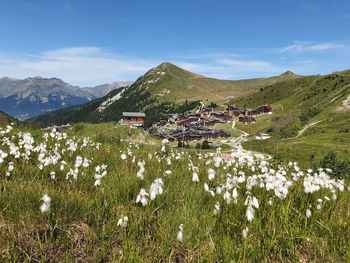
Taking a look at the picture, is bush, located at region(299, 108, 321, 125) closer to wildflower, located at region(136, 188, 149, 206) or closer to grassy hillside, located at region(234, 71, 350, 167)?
grassy hillside, located at region(234, 71, 350, 167)

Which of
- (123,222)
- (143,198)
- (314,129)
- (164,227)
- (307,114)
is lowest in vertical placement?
(314,129)

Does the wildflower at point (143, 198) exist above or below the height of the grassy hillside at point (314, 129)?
above

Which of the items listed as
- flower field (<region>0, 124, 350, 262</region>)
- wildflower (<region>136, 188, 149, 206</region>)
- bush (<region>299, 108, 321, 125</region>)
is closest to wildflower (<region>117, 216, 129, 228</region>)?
flower field (<region>0, 124, 350, 262</region>)

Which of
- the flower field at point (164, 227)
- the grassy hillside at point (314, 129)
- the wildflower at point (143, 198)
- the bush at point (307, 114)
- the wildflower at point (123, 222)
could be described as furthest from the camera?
the bush at point (307, 114)

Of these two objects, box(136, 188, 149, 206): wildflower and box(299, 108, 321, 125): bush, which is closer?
box(136, 188, 149, 206): wildflower

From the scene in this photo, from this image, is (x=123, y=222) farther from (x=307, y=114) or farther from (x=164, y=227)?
(x=307, y=114)

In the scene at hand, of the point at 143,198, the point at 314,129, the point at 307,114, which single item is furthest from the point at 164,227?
the point at 307,114

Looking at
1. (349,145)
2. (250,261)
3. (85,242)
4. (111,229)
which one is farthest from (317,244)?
(349,145)

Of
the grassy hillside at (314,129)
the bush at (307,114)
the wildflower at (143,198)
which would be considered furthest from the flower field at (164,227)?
the bush at (307,114)

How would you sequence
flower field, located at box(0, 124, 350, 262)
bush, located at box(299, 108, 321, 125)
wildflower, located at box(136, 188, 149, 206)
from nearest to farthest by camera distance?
flower field, located at box(0, 124, 350, 262)
wildflower, located at box(136, 188, 149, 206)
bush, located at box(299, 108, 321, 125)

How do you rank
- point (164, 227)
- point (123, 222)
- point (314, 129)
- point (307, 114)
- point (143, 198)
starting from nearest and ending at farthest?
point (123, 222)
point (164, 227)
point (143, 198)
point (314, 129)
point (307, 114)

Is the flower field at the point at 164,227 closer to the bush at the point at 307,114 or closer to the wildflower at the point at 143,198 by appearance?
the wildflower at the point at 143,198

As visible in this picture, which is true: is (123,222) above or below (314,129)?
above

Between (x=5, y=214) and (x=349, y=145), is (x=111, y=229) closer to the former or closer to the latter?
(x=5, y=214)
